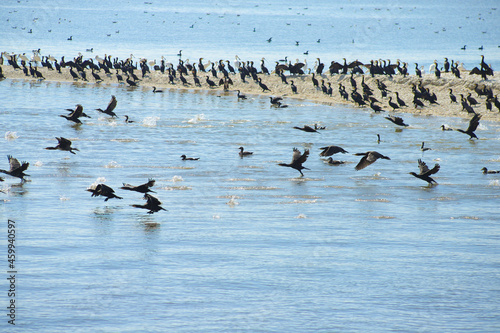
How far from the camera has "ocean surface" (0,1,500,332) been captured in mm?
9484

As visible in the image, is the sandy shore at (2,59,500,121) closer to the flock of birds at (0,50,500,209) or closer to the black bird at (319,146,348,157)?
the flock of birds at (0,50,500,209)

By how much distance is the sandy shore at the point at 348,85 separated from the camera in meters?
33.7

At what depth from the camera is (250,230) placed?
43.2ft

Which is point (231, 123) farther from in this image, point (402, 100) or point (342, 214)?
point (342, 214)

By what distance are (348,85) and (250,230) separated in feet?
95.2

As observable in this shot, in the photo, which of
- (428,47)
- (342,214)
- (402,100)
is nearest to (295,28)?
(428,47)

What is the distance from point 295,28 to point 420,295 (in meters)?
126

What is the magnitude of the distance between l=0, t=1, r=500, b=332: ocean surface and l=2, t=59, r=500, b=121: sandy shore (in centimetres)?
441

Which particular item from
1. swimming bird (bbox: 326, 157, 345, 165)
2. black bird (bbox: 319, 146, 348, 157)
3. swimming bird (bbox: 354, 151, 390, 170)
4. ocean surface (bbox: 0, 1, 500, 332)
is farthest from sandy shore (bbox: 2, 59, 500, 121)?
swimming bird (bbox: 354, 151, 390, 170)

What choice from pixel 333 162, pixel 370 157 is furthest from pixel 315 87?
pixel 370 157

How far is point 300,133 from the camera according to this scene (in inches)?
1057

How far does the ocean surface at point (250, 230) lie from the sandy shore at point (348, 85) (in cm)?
441

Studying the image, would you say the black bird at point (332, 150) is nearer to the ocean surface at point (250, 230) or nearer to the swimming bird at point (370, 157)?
the ocean surface at point (250, 230)

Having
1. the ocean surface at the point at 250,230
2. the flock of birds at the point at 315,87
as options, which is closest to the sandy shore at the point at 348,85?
the flock of birds at the point at 315,87
